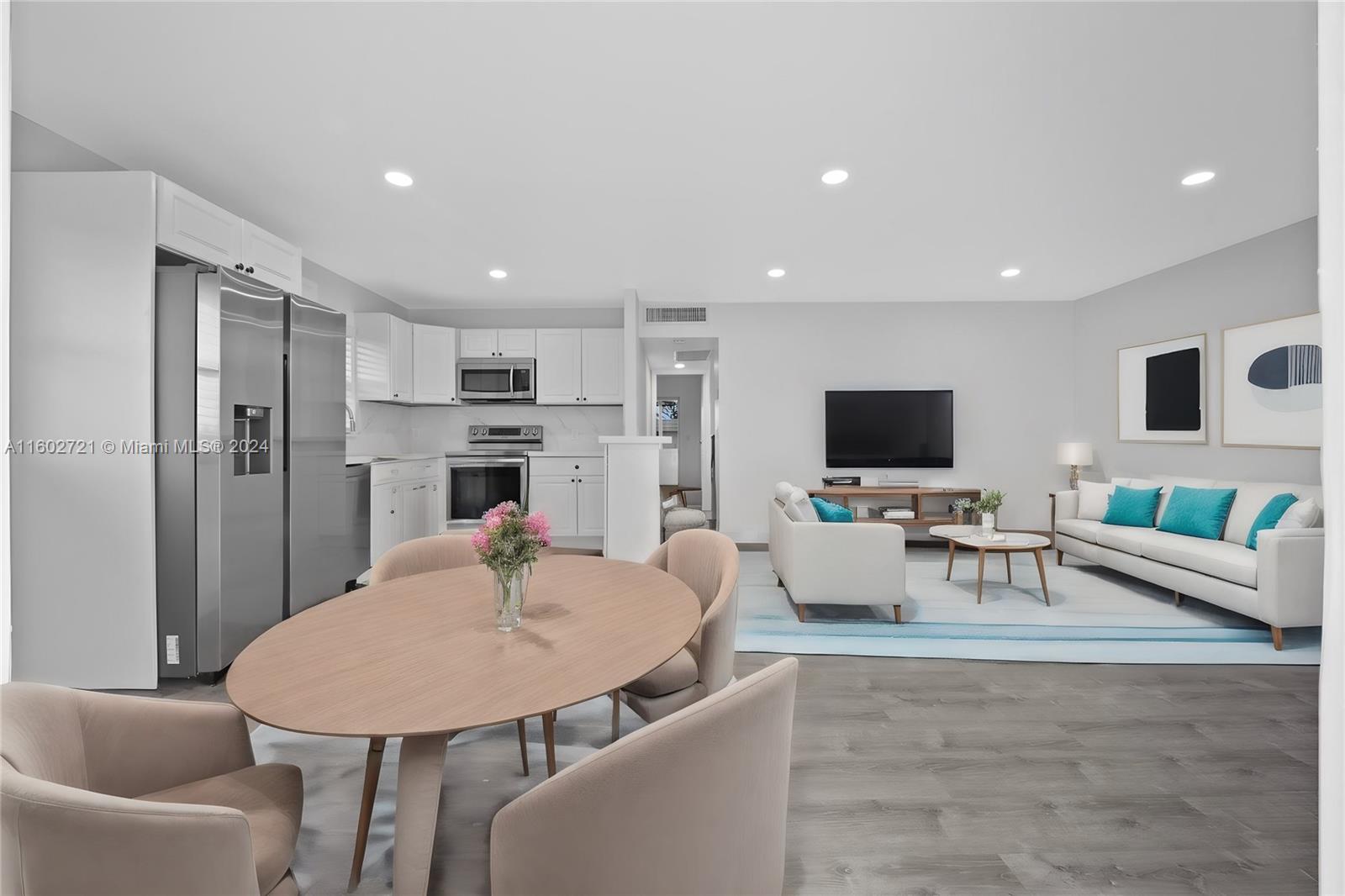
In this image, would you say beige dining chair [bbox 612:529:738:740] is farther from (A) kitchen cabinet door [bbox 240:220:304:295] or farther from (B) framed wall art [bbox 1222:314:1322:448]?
(B) framed wall art [bbox 1222:314:1322:448]

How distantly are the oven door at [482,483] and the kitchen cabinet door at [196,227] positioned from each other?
285cm

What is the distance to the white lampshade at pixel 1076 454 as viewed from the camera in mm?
5492

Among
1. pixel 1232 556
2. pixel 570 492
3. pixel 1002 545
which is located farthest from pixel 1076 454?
pixel 570 492

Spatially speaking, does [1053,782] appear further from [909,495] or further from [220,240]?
[220,240]

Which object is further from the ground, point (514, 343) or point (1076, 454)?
point (514, 343)

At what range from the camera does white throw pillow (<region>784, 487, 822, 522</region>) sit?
150 inches

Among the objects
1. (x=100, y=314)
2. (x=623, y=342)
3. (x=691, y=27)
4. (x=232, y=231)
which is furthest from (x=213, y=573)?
(x=623, y=342)

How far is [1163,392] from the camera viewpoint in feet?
15.9

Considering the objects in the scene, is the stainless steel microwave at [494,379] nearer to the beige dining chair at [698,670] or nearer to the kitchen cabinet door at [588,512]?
the kitchen cabinet door at [588,512]

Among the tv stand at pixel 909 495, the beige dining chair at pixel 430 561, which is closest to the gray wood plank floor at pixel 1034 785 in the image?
the beige dining chair at pixel 430 561

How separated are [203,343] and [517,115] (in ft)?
5.73

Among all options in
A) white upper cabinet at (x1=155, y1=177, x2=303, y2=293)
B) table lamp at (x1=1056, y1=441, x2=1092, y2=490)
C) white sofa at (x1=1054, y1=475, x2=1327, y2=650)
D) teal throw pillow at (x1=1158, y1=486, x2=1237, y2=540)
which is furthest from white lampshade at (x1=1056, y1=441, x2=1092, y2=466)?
white upper cabinet at (x1=155, y1=177, x2=303, y2=293)

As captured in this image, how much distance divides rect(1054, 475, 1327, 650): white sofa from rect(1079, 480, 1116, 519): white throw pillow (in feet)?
0.24

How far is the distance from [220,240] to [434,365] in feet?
9.54
